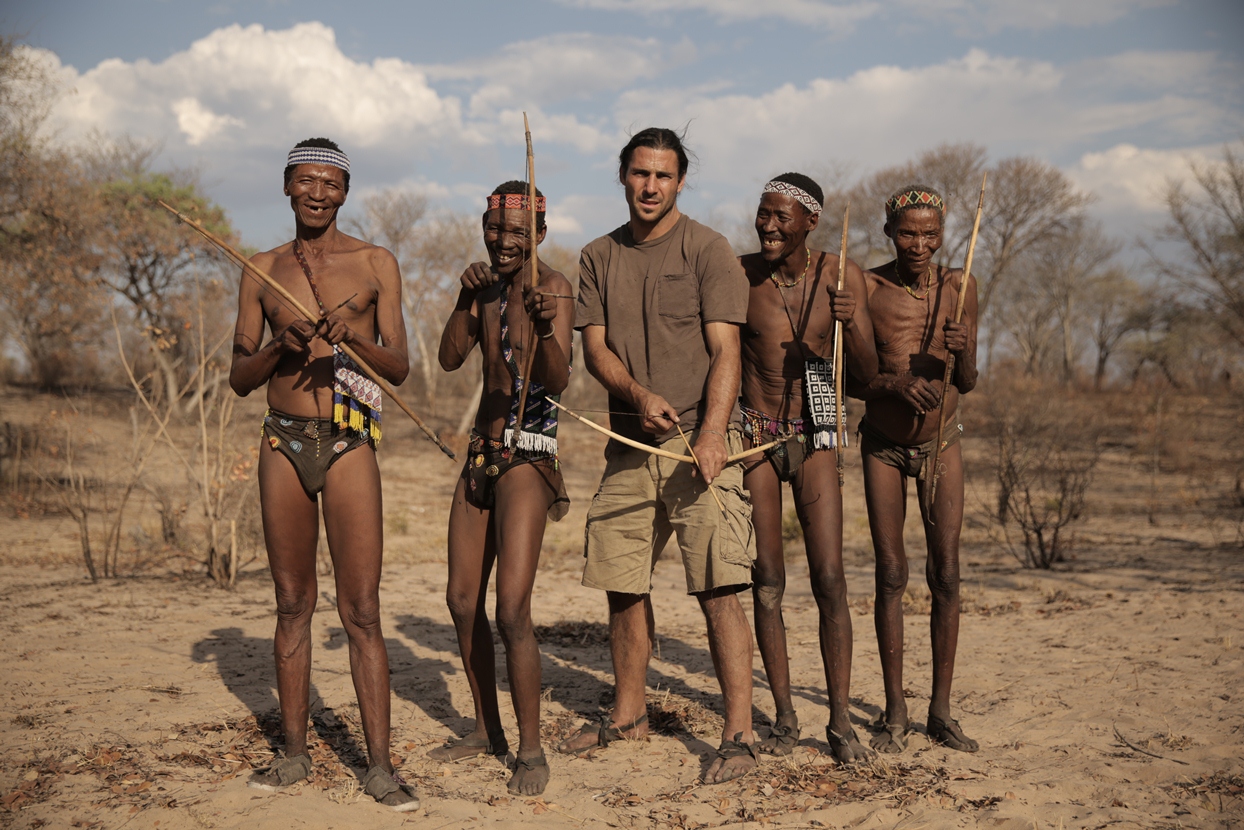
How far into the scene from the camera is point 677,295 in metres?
3.92

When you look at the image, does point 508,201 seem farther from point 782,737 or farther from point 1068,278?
point 1068,278

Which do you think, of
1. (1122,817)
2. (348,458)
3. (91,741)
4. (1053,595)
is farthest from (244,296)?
(1053,595)

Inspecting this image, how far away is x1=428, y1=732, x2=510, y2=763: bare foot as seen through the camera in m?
4.11

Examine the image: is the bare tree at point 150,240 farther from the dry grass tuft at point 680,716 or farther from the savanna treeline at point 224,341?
the dry grass tuft at point 680,716

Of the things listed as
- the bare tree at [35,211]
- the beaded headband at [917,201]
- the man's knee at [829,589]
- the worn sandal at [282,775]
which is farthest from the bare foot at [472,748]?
the bare tree at [35,211]

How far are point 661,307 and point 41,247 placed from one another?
45.4 feet

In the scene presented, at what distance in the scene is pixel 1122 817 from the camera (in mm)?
3359

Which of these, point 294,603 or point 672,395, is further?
point 672,395

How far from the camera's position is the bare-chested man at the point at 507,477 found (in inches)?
149

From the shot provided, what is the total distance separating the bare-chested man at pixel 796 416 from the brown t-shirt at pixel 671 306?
1.26 feet

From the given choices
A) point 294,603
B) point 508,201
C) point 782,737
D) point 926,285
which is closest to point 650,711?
point 782,737

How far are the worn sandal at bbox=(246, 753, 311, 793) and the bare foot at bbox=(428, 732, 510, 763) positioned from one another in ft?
1.90

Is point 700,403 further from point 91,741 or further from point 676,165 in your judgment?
point 91,741

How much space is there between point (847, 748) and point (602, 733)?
1.09 metres
